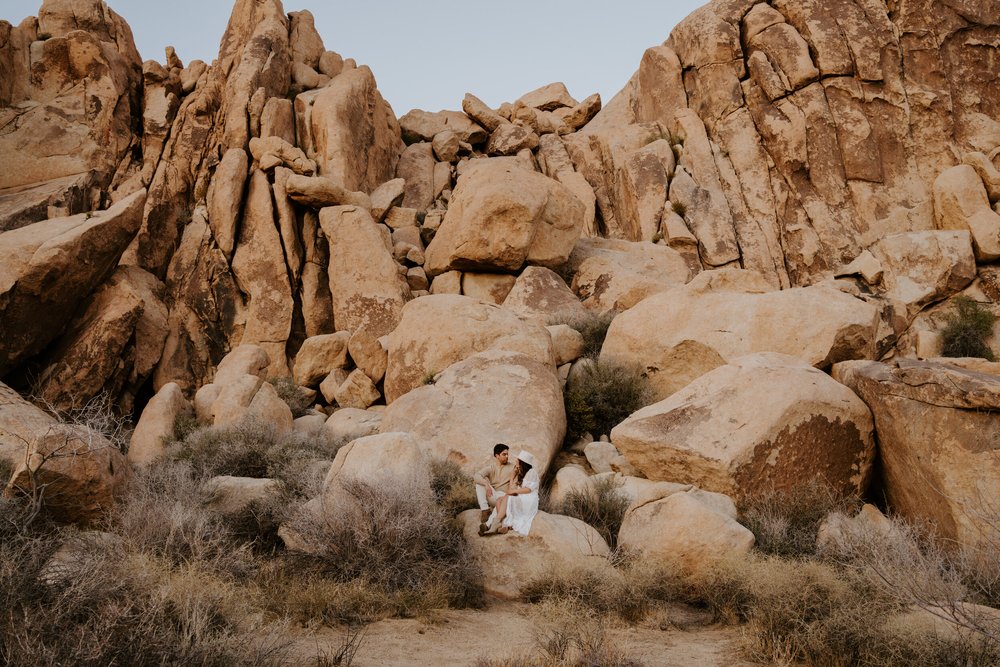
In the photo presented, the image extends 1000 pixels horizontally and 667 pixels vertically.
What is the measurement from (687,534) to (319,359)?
33.6 ft

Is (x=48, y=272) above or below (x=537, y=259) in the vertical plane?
above

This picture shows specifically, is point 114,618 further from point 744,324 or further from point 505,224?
point 505,224

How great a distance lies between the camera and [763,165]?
24.6 meters

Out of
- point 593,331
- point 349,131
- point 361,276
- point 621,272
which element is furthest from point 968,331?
point 349,131

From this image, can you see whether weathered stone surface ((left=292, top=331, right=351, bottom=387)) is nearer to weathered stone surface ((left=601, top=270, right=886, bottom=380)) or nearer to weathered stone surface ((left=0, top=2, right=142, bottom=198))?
weathered stone surface ((left=601, top=270, right=886, bottom=380))

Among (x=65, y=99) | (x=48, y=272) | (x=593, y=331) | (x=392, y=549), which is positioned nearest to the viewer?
(x=392, y=549)

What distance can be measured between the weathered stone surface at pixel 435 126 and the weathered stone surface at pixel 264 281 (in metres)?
11.8

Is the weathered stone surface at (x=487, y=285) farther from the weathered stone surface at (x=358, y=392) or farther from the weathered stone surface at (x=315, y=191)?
the weathered stone surface at (x=358, y=392)

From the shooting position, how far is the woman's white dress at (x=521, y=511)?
719cm

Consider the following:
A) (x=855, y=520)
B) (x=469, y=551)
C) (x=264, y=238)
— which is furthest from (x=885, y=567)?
(x=264, y=238)

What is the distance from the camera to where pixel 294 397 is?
14273 millimetres

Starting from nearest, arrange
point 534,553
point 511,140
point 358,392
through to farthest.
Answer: point 534,553 → point 358,392 → point 511,140

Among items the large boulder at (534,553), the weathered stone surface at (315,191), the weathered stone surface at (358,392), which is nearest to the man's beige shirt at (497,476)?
the large boulder at (534,553)

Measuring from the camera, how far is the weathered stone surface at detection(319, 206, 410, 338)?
17609mm
